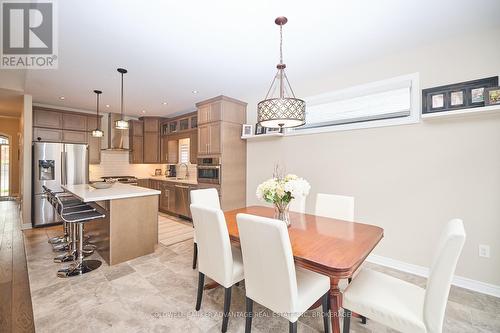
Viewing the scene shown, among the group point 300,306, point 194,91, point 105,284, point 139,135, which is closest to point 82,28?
point 194,91

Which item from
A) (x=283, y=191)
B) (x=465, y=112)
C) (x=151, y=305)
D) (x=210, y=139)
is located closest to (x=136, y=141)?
(x=210, y=139)

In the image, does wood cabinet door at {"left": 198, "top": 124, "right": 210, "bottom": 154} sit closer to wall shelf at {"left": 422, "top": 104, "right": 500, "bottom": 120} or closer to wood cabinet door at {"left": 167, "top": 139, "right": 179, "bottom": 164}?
wood cabinet door at {"left": 167, "top": 139, "right": 179, "bottom": 164}

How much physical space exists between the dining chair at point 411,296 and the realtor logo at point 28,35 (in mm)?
3295

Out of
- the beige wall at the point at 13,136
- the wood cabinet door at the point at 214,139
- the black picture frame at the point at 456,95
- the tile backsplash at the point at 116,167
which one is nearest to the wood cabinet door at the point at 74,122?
the tile backsplash at the point at 116,167

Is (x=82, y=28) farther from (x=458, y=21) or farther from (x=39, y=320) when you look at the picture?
(x=458, y=21)

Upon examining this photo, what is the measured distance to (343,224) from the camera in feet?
6.86

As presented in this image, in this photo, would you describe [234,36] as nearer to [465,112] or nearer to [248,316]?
[465,112]

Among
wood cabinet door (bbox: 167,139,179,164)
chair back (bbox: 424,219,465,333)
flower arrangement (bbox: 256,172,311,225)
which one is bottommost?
chair back (bbox: 424,219,465,333)

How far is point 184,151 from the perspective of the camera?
20.3ft

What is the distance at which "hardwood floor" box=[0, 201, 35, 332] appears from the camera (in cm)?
180

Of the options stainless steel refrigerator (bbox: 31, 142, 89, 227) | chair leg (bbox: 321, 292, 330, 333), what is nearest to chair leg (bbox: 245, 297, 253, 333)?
chair leg (bbox: 321, 292, 330, 333)

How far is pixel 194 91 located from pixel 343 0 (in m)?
2.95

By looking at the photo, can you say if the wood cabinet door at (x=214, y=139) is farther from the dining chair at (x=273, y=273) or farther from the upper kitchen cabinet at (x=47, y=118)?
the upper kitchen cabinet at (x=47, y=118)

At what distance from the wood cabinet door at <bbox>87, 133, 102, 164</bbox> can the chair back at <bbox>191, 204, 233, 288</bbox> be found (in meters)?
4.96
